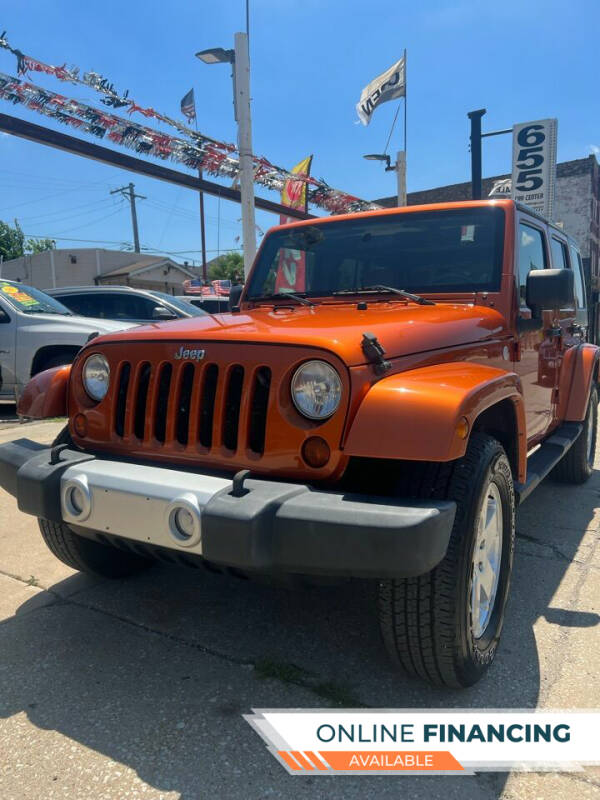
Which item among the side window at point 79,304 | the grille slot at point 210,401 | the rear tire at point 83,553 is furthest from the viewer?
the side window at point 79,304

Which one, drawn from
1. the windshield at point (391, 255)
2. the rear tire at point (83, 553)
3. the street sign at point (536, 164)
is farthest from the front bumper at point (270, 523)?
the street sign at point (536, 164)

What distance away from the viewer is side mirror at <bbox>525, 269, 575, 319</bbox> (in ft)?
9.83

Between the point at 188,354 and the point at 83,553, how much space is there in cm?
121

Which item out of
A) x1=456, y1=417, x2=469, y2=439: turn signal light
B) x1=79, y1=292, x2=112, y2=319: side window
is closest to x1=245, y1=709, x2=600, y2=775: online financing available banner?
x1=456, y1=417, x2=469, y2=439: turn signal light

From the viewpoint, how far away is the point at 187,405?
2299 millimetres

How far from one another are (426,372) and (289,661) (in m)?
1.25

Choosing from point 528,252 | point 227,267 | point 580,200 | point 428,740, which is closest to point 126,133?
point 528,252

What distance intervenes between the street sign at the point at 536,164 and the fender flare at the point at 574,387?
9.05 meters

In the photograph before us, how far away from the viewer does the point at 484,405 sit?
2090mm

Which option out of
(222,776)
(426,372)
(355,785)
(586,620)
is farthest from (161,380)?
(586,620)

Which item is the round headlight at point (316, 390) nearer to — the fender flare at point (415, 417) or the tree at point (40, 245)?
the fender flare at point (415, 417)

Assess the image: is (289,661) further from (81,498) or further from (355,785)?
(81,498)

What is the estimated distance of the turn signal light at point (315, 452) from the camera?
2.01 m

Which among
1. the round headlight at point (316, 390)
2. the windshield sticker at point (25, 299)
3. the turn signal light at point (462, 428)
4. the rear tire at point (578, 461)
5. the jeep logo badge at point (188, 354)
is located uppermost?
the windshield sticker at point (25, 299)
